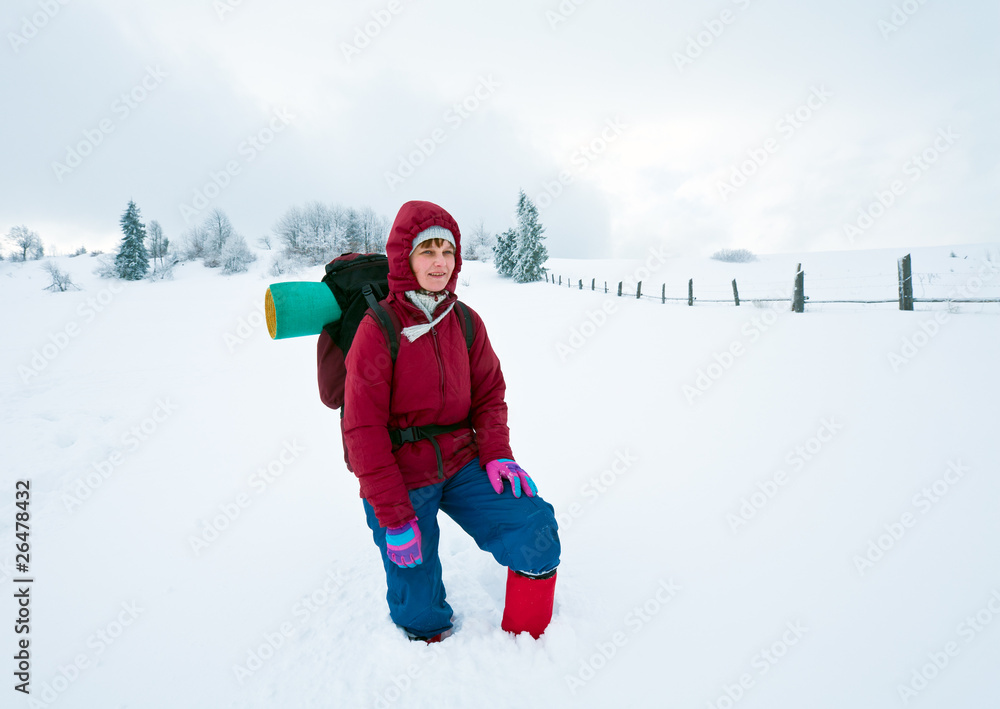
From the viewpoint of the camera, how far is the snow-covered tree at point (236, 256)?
26516mm

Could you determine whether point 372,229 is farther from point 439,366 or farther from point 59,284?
point 439,366

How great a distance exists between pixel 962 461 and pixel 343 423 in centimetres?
430

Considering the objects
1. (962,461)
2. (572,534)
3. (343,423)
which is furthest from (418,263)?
(962,461)

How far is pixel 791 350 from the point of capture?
550 centimetres

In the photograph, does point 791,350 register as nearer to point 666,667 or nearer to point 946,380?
point 946,380
